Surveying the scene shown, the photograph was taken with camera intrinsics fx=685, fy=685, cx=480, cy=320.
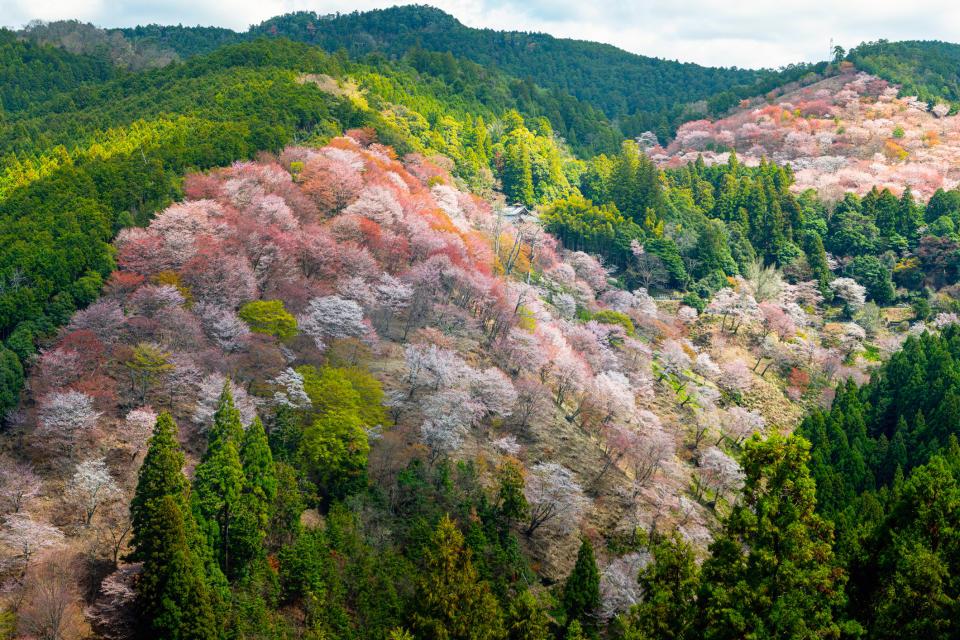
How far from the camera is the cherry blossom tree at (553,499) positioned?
113ft

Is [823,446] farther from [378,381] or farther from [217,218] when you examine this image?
[217,218]

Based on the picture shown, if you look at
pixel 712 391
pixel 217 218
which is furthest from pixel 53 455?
pixel 712 391

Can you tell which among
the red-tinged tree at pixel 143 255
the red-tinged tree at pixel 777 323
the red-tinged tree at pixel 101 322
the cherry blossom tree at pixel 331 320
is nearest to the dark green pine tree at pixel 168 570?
the red-tinged tree at pixel 101 322

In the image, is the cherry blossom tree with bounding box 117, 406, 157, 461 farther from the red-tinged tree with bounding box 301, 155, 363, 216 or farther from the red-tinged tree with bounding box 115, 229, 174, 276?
the red-tinged tree with bounding box 301, 155, 363, 216

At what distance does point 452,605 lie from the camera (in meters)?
24.6

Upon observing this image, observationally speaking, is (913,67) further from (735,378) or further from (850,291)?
(735,378)

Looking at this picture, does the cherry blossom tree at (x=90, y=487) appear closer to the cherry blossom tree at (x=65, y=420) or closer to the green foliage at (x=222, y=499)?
the cherry blossom tree at (x=65, y=420)

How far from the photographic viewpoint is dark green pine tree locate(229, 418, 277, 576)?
26.8 m

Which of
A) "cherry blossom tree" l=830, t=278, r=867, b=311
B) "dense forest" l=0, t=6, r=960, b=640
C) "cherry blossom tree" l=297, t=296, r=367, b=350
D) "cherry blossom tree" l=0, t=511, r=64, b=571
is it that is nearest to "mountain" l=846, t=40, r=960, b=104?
"dense forest" l=0, t=6, r=960, b=640

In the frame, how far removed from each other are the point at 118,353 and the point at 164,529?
12249 mm

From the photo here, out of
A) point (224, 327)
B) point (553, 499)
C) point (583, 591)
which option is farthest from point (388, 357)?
point (583, 591)

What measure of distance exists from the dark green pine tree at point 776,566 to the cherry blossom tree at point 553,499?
14693 mm

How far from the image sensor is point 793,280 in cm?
6819

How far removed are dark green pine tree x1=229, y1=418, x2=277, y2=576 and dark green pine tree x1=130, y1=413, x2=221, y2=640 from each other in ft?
7.66
